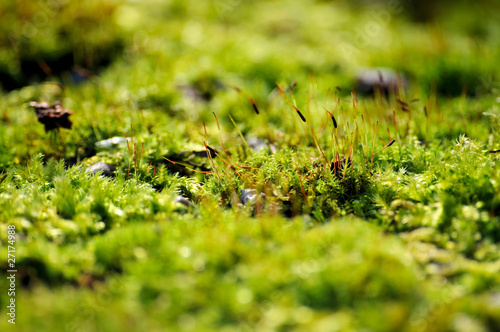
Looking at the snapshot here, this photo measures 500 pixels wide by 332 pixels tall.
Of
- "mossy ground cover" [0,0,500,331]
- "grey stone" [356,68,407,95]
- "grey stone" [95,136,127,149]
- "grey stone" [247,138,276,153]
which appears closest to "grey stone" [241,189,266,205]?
"mossy ground cover" [0,0,500,331]

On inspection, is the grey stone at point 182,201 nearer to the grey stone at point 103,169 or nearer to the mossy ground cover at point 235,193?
the mossy ground cover at point 235,193

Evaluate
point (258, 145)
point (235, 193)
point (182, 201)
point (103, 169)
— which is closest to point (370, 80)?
point (258, 145)

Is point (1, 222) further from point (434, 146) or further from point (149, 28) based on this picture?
point (149, 28)

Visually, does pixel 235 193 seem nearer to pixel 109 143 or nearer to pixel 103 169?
pixel 103 169

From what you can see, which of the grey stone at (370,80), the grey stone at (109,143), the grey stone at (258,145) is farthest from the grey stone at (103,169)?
the grey stone at (370,80)

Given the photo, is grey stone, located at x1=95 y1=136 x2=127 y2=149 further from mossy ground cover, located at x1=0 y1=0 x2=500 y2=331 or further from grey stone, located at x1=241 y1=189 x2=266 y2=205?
grey stone, located at x1=241 y1=189 x2=266 y2=205

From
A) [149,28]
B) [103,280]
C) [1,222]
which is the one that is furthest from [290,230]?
[149,28]
